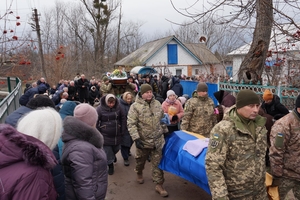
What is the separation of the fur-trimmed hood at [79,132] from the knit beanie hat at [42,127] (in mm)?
451

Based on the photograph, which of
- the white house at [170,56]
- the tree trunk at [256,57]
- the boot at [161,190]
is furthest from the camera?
the white house at [170,56]

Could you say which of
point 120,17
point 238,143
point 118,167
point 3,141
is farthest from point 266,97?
point 120,17

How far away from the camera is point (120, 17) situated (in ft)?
112

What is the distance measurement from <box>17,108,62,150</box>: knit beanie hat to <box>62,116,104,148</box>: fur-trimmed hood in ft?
1.48

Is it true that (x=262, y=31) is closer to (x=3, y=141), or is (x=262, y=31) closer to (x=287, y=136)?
(x=287, y=136)

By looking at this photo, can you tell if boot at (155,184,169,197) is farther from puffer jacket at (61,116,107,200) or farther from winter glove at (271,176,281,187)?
puffer jacket at (61,116,107,200)

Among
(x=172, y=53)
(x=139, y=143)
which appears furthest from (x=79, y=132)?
(x=172, y=53)

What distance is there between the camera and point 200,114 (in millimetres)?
4875

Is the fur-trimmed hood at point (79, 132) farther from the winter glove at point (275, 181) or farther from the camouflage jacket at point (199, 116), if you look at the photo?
the camouflage jacket at point (199, 116)

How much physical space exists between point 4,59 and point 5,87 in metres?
5.69

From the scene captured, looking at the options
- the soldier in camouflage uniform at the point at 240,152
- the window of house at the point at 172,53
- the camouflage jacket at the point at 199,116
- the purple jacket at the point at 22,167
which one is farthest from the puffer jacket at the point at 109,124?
the window of house at the point at 172,53

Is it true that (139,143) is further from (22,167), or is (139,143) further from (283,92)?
(283,92)

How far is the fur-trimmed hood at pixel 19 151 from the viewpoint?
155cm

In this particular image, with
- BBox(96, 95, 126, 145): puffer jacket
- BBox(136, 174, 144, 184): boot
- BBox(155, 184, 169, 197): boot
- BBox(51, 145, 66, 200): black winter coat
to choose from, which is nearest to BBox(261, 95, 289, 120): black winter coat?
BBox(155, 184, 169, 197): boot
